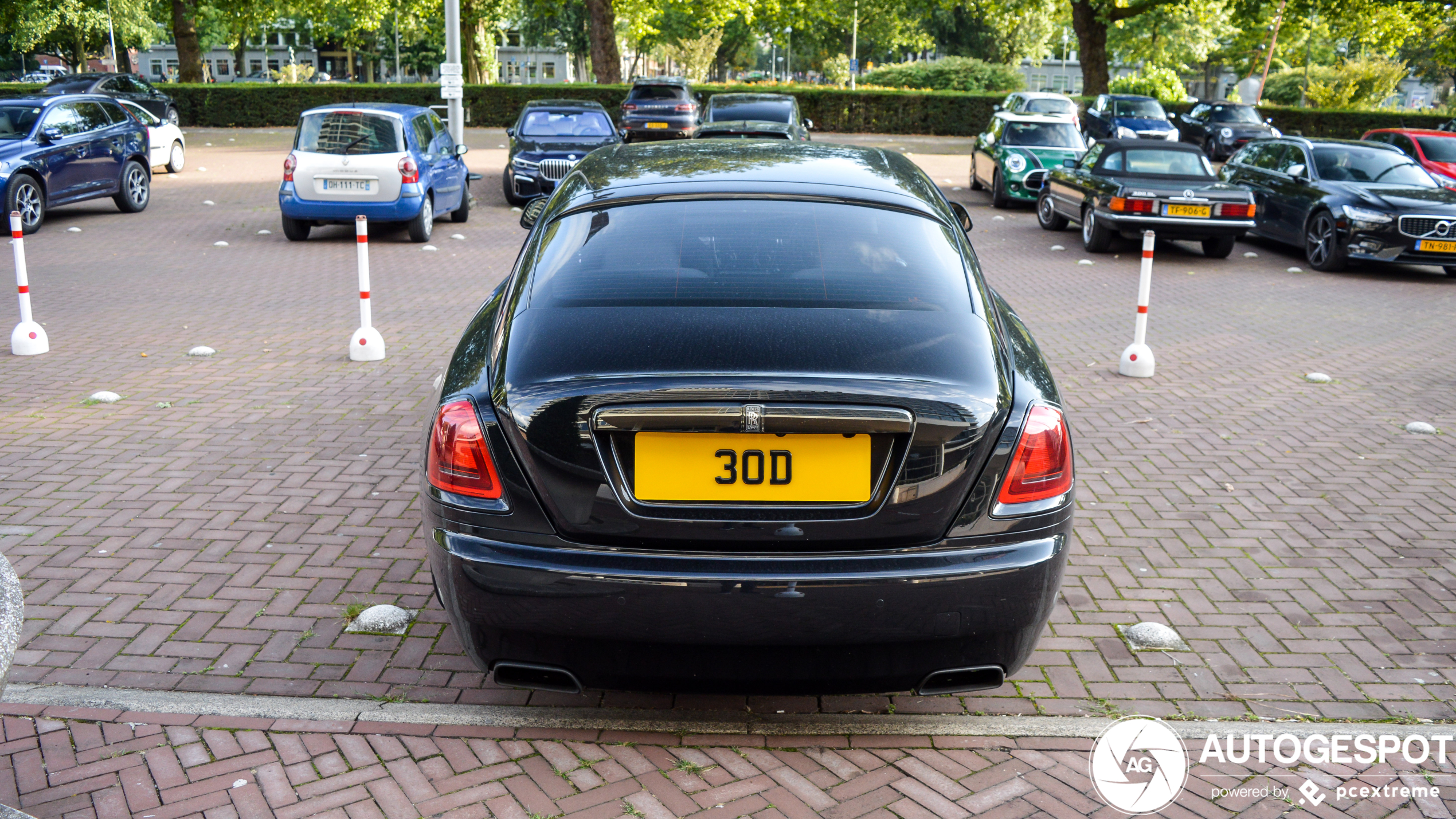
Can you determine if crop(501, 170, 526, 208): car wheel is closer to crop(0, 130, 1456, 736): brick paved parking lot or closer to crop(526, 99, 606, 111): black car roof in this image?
crop(526, 99, 606, 111): black car roof

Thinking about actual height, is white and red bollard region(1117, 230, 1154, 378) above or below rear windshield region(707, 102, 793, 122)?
below

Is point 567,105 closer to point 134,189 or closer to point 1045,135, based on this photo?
point 134,189

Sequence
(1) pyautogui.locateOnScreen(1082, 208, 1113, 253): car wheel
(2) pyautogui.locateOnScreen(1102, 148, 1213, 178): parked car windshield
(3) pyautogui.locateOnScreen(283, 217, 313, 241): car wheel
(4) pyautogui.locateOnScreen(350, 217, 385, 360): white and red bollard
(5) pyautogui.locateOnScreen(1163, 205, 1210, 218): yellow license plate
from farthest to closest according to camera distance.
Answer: (2) pyautogui.locateOnScreen(1102, 148, 1213, 178): parked car windshield < (1) pyautogui.locateOnScreen(1082, 208, 1113, 253): car wheel < (3) pyautogui.locateOnScreen(283, 217, 313, 241): car wheel < (5) pyautogui.locateOnScreen(1163, 205, 1210, 218): yellow license plate < (4) pyautogui.locateOnScreen(350, 217, 385, 360): white and red bollard

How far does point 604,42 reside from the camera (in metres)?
37.1

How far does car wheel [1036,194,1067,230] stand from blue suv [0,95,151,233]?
12915 mm

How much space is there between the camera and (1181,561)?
4.81 m

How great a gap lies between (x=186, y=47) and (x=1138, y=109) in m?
29.6

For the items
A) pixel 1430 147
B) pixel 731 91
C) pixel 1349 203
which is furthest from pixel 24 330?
pixel 731 91

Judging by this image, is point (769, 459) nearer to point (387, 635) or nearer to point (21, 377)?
point (387, 635)

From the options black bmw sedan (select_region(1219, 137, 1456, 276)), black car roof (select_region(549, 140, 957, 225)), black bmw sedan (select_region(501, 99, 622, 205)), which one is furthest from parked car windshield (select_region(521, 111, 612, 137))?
black car roof (select_region(549, 140, 957, 225))

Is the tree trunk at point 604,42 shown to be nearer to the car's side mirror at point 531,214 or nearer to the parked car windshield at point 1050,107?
the parked car windshield at point 1050,107

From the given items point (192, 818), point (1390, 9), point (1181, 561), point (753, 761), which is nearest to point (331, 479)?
point (192, 818)

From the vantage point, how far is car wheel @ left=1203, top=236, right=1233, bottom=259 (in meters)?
14.0

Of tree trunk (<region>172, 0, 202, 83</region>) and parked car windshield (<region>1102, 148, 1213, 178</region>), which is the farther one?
tree trunk (<region>172, 0, 202, 83</region>)
